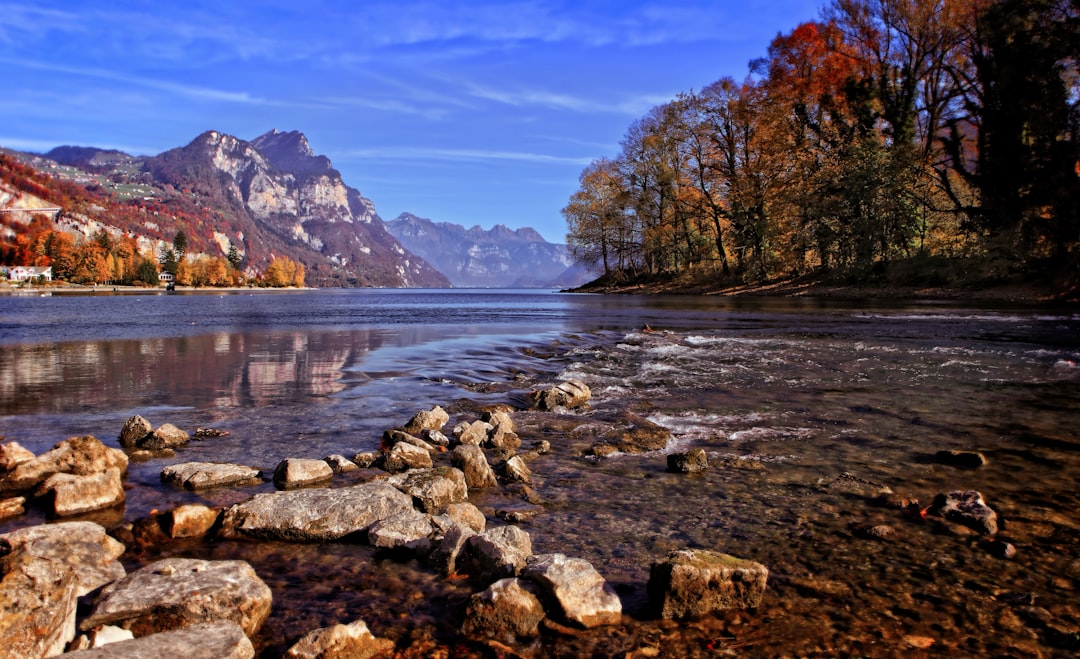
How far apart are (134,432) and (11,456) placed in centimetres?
166

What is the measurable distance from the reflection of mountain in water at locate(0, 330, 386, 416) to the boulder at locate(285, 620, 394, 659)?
9.67 metres

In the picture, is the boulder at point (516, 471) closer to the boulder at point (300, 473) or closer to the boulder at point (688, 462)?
the boulder at point (688, 462)

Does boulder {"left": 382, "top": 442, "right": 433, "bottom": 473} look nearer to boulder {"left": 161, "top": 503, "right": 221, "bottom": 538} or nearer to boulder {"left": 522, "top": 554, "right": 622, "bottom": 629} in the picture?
boulder {"left": 161, "top": 503, "right": 221, "bottom": 538}

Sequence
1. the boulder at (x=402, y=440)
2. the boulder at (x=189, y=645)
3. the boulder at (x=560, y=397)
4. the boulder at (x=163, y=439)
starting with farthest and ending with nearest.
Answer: the boulder at (x=560, y=397) → the boulder at (x=163, y=439) → the boulder at (x=402, y=440) → the boulder at (x=189, y=645)

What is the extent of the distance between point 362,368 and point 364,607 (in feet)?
45.7

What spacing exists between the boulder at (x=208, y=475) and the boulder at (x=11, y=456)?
1653 mm

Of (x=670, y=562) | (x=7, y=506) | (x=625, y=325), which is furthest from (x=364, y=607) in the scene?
(x=625, y=325)

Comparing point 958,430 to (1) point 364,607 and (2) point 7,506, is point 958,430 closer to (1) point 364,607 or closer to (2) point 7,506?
(1) point 364,607

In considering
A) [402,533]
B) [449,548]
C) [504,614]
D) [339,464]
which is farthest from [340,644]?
[339,464]

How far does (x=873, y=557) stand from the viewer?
15.8 feet

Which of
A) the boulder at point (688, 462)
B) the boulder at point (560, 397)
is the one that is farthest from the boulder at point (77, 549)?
the boulder at point (560, 397)

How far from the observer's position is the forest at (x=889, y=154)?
110ft

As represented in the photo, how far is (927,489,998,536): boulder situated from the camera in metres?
5.27

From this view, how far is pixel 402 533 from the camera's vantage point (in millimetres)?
5160
